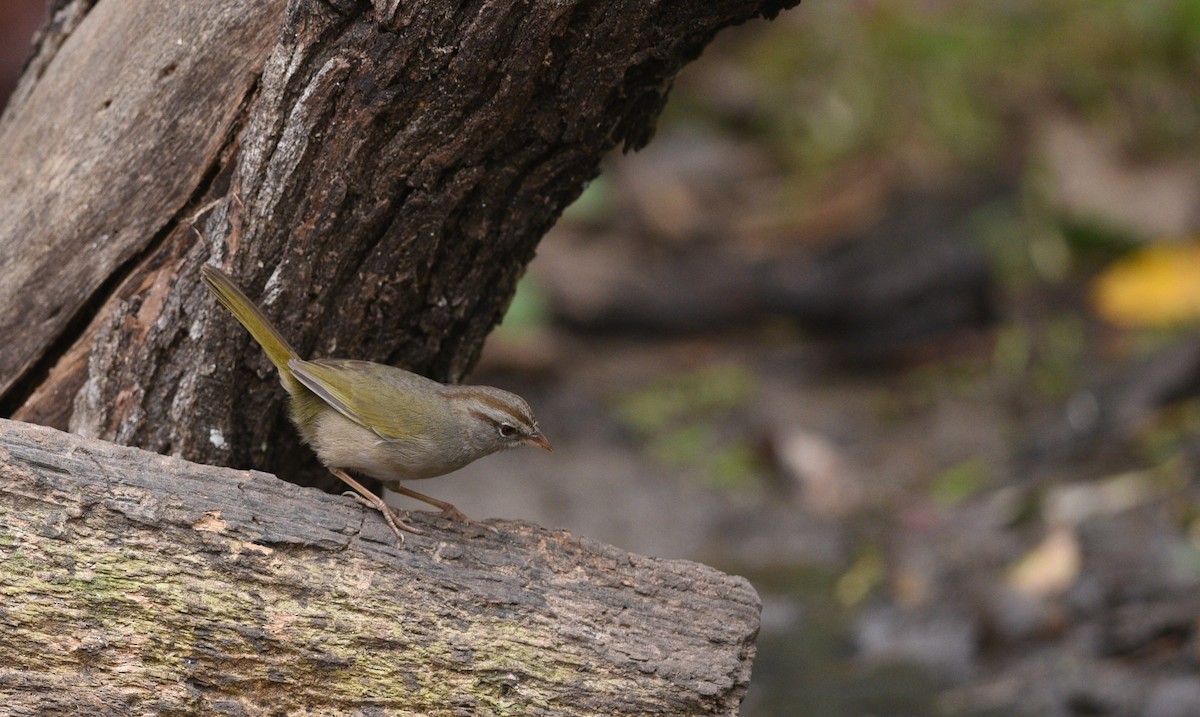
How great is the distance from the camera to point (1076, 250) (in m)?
9.73

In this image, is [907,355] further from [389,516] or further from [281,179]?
[281,179]

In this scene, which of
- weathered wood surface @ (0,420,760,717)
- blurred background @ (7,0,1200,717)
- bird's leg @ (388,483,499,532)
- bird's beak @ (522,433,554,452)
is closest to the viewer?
weathered wood surface @ (0,420,760,717)

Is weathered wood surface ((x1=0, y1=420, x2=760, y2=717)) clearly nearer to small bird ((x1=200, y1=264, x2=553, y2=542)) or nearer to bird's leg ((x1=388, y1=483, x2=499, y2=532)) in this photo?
bird's leg ((x1=388, y1=483, x2=499, y2=532))

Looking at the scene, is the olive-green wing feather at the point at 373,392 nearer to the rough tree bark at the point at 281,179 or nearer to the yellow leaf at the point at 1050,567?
the rough tree bark at the point at 281,179

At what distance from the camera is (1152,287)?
9281 millimetres

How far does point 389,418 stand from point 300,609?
769mm

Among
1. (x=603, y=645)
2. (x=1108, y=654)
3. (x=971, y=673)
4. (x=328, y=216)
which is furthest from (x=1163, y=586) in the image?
(x=328, y=216)

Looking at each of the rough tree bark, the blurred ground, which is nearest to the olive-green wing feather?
the rough tree bark

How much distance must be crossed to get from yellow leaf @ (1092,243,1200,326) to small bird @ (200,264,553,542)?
6.14 meters

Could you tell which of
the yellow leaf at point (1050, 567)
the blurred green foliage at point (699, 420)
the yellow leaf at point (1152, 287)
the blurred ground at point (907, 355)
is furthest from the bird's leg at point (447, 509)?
the yellow leaf at point (1152, 287)

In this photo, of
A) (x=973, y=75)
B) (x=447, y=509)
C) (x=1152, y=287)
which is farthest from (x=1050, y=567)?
(x=973, y=75)

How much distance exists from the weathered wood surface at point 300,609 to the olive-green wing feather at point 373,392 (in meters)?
0.39

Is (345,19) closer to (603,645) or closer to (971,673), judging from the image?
(603,645)

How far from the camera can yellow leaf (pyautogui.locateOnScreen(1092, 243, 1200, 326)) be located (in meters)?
9.00
